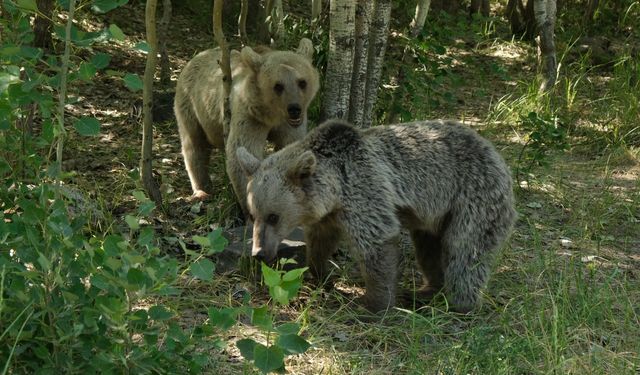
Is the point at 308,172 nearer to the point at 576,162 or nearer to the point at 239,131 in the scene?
the point at 239,131

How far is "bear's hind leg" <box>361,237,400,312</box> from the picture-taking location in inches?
232

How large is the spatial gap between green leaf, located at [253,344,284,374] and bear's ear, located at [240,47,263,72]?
4.03 m

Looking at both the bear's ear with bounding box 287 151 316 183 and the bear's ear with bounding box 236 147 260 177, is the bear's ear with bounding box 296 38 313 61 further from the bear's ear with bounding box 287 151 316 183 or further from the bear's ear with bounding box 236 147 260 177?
the bear's ear with bounding box 287 151 316 183

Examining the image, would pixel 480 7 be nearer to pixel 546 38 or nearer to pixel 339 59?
pixel 546 38

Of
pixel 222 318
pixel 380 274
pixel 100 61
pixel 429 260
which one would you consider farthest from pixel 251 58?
pixel 222 318

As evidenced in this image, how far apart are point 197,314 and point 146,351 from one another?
1.85 metres

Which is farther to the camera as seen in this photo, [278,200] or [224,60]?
[224,60]

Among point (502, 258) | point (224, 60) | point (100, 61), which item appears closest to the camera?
point (100, 61)

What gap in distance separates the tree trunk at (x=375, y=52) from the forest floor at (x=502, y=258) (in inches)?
43.7

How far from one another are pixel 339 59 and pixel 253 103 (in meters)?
0.85

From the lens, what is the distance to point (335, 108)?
7.44m

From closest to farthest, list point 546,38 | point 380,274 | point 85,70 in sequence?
point 85,70 → point 380,274 → point 546,38

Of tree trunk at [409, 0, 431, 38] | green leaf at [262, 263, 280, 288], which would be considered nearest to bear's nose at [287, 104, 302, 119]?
tree trunk at [409, 0, 431, 38]

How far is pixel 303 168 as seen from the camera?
582 centimetres
